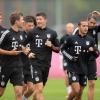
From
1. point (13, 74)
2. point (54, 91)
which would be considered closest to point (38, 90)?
point (13, 74)

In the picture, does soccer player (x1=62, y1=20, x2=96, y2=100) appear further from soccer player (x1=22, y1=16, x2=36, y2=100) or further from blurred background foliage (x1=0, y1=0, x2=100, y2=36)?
blurred background foliage (x1=0, y1=0, x2=100, y2=36)

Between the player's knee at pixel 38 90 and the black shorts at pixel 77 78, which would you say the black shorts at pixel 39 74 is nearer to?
the player's knee at pixel 38 90

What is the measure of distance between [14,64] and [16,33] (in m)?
0.72

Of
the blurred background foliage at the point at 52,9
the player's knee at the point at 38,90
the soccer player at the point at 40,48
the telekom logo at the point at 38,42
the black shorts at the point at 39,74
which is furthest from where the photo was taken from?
the blurred background foliage at the point at 52,9

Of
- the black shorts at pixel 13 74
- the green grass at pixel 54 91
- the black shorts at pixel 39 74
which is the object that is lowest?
the green grass at pixel 54 91

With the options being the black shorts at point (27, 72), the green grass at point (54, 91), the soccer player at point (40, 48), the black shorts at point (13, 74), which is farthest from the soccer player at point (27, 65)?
the green grass at point (54, 91)

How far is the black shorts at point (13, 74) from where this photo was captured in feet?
53.7

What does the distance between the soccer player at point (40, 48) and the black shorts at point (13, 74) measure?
0.84 m

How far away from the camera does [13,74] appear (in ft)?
54.1

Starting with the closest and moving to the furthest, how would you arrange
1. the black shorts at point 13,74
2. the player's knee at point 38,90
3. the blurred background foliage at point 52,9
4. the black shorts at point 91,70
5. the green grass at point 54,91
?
the black shorts at point 13,74 < the player's knee at point 38,90 < the black shorts at point 91,70 < the green grass at point 54,91 < the blurred background foliage at point 52,9

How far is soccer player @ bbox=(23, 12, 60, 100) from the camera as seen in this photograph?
56.8 ft

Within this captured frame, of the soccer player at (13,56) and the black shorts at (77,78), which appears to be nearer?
the soccer player at (13,56)

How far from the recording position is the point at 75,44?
17.7 meters

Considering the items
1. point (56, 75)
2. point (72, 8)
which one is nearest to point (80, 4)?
point (72, 8)
